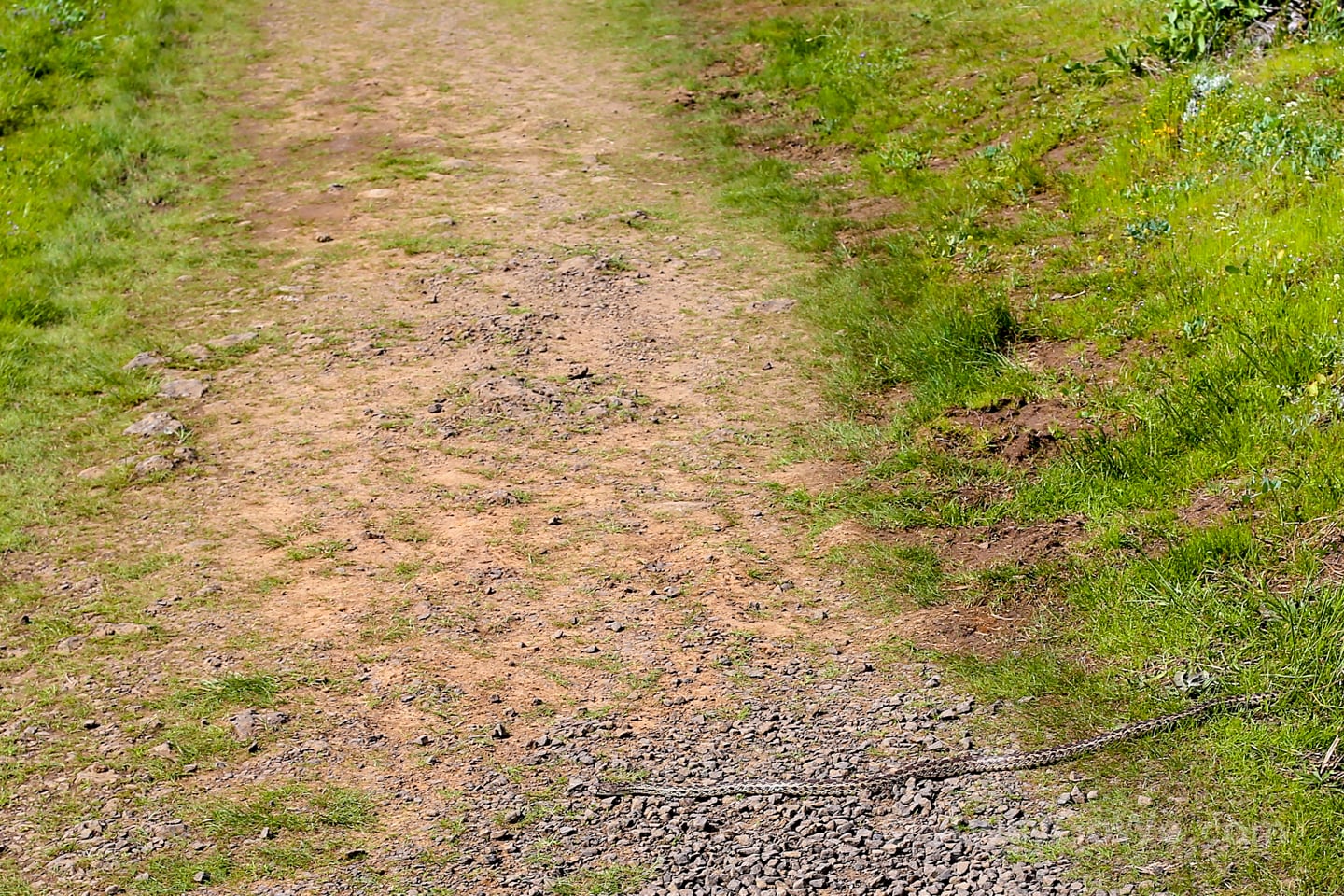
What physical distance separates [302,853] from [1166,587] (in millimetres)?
3164

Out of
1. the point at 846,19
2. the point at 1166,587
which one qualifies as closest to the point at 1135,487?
the point at 1166,587

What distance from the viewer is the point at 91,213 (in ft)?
30.0

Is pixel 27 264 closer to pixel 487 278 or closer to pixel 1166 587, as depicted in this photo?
pixel 487 278

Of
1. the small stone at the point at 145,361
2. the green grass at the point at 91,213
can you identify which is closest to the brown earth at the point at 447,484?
the small stone at the point at 145,361

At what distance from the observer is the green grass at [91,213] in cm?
702

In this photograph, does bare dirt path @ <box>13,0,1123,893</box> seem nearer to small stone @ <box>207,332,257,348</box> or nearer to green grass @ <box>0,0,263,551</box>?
small stone @ <box>207,332,257,348</box>

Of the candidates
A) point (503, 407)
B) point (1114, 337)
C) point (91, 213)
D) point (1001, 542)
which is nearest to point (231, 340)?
point (503, 407)

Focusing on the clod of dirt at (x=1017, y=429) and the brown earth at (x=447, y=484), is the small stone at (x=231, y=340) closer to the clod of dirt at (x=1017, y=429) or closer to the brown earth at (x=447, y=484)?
the brown earth at (x=447, y=484)

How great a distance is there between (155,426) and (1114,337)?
16.1 feet

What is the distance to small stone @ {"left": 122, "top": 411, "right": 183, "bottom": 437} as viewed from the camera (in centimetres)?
692

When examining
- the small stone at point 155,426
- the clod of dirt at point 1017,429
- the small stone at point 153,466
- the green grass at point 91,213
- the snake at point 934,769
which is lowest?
the snake at point 934,769

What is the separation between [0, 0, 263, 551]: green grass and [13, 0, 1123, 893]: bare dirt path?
46cm

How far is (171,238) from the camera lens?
8984 millimetres

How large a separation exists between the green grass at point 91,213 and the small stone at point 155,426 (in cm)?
9
